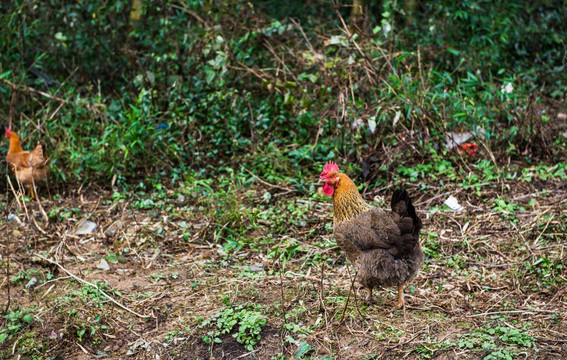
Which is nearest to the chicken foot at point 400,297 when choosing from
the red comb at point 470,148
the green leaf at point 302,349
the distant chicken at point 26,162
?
the green leaf at point 302,349

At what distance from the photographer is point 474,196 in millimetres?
5871

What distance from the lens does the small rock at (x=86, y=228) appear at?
5.76 m

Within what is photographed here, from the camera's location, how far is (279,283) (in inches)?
190

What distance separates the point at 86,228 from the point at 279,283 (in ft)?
7.33

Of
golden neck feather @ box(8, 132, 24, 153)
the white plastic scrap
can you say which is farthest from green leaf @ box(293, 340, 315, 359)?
golden neck feather @ box(8, 132, 24, 153)

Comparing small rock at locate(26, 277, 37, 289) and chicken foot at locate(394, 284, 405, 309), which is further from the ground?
chicken foot at locate(394, 284, 405, 309)

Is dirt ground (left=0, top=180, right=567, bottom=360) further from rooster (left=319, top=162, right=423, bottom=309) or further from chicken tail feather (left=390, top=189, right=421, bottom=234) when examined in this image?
chicken tail feather (left=390, top=189, right=421, bottom=234)

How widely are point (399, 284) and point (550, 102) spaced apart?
4929 millimetres

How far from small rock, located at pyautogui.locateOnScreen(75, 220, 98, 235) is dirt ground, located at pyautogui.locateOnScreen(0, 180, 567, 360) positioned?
0.06 meters

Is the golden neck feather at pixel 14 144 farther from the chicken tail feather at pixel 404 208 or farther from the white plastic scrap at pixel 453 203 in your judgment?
the white plastic scrap at pixel 453 203

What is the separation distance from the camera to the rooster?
169 inches

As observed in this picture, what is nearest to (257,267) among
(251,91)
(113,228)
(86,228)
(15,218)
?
(113,228)

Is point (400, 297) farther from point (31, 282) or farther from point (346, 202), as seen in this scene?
point (31, 282)

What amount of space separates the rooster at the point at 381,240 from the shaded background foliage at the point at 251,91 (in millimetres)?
1625
